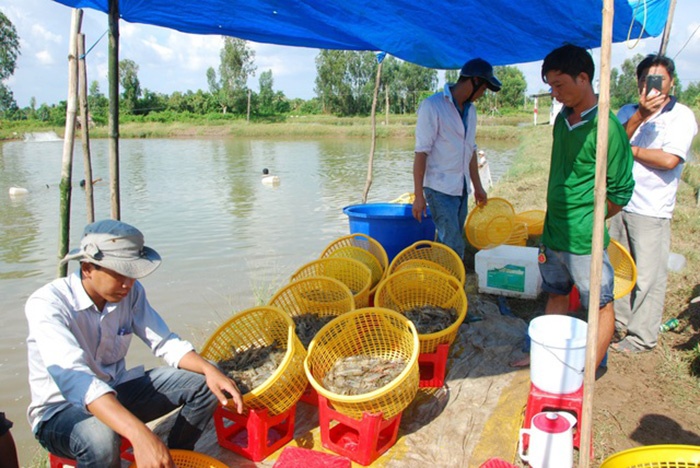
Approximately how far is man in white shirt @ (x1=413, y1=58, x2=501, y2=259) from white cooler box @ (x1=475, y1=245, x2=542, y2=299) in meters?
0.43

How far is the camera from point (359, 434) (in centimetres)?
210

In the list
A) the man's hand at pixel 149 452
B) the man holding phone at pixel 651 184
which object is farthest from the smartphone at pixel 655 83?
the man's hand at pixel 149 452

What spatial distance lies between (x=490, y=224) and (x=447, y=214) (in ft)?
4.14

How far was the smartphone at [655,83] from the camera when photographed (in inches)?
103

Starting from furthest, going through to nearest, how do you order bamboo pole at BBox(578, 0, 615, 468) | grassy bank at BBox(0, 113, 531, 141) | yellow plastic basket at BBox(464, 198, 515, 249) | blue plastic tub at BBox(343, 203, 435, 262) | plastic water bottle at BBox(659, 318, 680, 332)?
1. grassy bank at BBox(0, 113, 531, 141)
2. yellow plastic basket at BBox(464, 198, 515, 249)
3. blue plastic tub at BBox(343, 203, 435, 262)
4. plastic water bottle at BBox(659, 318, 680, 332)
5. bamboo pole at BBox(578, 0, 615, 468)

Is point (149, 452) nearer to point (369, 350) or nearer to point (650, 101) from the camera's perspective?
point (369, 350)

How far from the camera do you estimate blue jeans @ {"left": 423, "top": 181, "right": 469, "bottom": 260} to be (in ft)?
11.5

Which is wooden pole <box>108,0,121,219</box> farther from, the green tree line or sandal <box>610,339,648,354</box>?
the green tree line

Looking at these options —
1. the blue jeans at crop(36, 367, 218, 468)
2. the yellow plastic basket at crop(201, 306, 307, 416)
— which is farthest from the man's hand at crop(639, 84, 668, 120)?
the blue jeans at crop(36, 367, 218, 468)

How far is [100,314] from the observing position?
196cm

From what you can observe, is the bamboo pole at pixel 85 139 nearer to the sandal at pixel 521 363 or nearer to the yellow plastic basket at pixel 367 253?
the yellow plastic basket at pixel 367 253

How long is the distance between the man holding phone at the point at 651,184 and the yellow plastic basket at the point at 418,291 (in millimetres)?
1083

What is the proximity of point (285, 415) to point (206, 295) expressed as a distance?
3943 mm

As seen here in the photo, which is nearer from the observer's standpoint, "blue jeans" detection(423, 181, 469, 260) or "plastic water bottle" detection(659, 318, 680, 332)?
"plastic water bottle" detection(659, 318, 680, 332)
